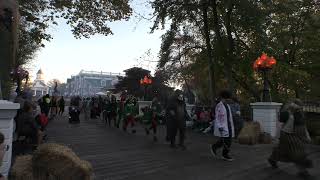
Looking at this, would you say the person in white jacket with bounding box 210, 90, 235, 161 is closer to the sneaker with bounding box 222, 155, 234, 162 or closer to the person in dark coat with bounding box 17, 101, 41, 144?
the sneaker with bounding box 222, 155, 234, 162

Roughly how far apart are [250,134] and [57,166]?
1017 centimetres

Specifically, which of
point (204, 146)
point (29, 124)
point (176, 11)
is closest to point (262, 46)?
point (176, 11)

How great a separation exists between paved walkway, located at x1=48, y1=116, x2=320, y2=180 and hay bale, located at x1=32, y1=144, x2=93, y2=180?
1745 millimetres

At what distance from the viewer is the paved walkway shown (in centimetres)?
972

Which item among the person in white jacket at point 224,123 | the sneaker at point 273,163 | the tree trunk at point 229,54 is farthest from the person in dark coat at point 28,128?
the tree trunk at point 229,54

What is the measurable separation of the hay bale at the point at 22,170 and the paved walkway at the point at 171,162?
6.26ft

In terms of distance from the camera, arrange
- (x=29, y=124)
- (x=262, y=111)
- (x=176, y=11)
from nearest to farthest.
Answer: (x=29, y=124), (x=262, y=111), (x=176, y=11)

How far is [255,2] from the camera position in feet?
74.3

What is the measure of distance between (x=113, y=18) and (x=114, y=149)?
13022 mm

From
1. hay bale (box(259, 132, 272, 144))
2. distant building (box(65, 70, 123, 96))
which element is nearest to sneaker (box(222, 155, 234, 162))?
hay bale (box(259, 132, 272, 144))

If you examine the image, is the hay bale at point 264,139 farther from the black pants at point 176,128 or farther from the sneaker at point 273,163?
the sneaker at point 273,163

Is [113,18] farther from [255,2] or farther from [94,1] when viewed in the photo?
[255,2]

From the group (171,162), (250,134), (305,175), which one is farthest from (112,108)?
(305,175)

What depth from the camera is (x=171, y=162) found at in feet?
37.6
